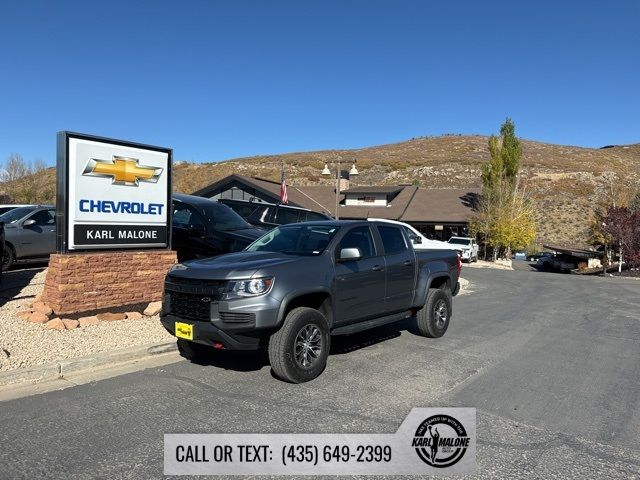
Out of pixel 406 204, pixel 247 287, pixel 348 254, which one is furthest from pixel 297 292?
pixel 406 204

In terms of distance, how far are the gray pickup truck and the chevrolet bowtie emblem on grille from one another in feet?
10.6

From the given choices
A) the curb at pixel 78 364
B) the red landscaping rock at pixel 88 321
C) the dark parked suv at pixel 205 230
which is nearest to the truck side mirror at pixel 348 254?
the curb at pixel 78 364

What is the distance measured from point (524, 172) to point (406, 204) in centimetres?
4298

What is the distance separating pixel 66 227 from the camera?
816cm

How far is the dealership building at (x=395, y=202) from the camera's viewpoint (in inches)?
1528

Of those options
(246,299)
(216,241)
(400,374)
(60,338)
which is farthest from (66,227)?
(400,374)

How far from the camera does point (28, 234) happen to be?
41.5 feet

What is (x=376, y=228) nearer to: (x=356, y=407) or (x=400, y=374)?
(x=400, y=374)

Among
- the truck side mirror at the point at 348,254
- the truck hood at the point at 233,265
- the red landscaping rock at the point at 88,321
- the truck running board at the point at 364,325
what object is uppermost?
the truck side mirror at the point at 348,254

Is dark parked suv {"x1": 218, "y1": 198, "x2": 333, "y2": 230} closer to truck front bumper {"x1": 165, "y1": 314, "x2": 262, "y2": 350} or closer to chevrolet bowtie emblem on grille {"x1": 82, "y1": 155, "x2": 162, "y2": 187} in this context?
chevrolet bowtie emblem on grille {"x1": 82, "y1": 155, "x2": 162, "y2": 187}

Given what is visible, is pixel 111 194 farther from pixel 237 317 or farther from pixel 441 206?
pixel 441 206

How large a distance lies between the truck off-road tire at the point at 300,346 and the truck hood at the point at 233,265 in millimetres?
612

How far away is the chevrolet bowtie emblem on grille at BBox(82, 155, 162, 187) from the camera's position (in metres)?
8.48

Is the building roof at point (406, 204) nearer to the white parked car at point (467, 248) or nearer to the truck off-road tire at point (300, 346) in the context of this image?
the white parked car at point (467, 248)
